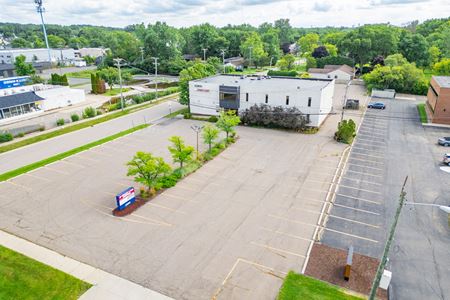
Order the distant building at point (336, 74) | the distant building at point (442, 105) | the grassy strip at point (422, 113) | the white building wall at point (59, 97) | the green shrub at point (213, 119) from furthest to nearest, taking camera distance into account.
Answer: the distant building at point (336, 74), the white building wall at point (59, 97), the grassy strip at point (422, 113), the green shrub at point (213, 119), the distant building at point (442, 105)

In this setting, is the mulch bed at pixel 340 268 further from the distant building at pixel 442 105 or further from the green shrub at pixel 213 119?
the distant building at pixel 442 105

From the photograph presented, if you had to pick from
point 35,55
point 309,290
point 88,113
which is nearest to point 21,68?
point 35,55

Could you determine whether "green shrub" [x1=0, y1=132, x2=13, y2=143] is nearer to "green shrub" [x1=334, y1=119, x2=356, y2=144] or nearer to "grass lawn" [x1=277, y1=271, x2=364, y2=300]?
"grass lawn" [x1=277, y1=271, x2=364, y2=300]

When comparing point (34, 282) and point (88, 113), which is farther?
point (88, 113)

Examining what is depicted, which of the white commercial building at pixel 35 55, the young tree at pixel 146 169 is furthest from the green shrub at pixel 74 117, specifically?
the white commercial building at pixel 35 55

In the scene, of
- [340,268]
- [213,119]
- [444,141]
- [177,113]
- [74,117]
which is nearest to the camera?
[340,268]

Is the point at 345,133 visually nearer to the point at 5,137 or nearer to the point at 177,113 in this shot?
the point at 177,113
